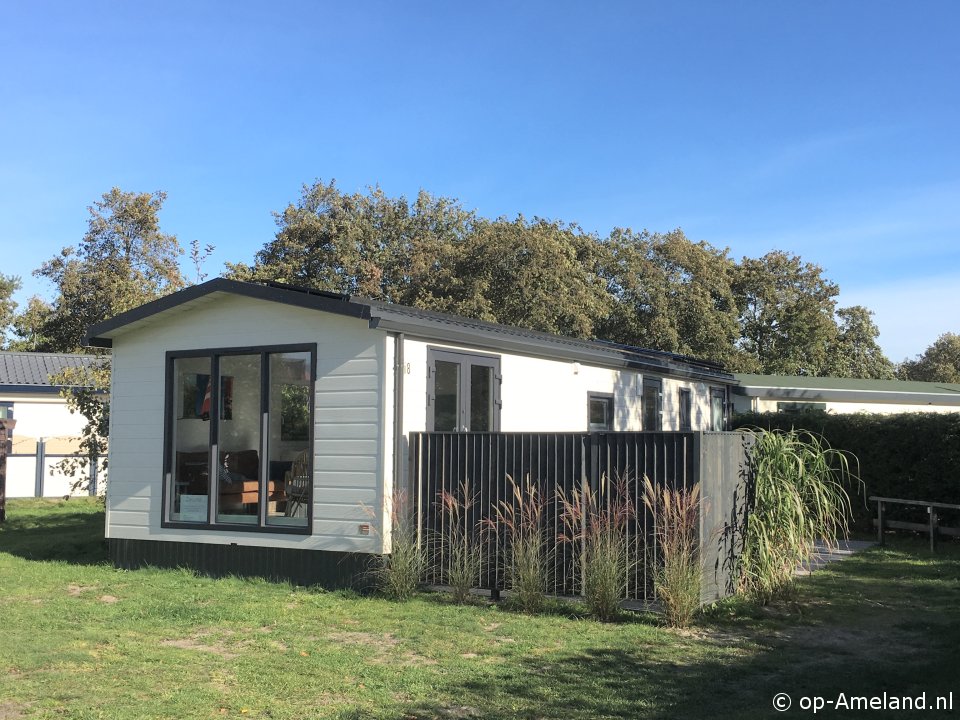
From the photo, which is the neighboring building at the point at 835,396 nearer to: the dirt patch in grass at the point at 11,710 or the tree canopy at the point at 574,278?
the tree canopy at the point at 574,278

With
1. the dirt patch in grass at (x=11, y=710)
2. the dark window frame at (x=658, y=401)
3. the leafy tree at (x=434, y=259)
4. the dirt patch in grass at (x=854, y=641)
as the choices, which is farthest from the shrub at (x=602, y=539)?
the leafy tree at (x=434, y=259)

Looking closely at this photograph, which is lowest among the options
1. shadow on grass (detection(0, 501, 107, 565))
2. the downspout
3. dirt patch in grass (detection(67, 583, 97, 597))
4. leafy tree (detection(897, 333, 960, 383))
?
shadow on grass (detection(0, 501, 107, 565))

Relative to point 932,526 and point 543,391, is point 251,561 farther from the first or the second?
point 932,526

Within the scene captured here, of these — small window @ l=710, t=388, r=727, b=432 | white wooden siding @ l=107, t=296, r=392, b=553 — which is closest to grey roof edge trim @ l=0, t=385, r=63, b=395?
white wooden siding @ l=107, t=296, r=392, b=553

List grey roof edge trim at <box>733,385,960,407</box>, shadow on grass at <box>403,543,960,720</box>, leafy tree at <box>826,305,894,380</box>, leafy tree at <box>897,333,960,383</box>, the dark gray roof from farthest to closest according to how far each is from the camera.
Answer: leafy tree at <box>897,333,960,383</box>
leafy tree at <box>826,305,894,380</box>
the dark gray roof
grey roof edge trim at <box>733,385,960,407</box>
shadow on grass at <box>403,543,960,720</box>

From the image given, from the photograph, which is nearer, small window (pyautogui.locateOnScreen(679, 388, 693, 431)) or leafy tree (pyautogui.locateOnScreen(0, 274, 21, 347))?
small window (pyautogui.locateOnScreen(679, 388, 693, 431))

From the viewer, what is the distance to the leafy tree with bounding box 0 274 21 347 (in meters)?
36.9

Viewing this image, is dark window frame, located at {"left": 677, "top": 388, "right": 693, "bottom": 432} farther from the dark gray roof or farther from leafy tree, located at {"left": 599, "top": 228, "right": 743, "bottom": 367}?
the dark gray roof

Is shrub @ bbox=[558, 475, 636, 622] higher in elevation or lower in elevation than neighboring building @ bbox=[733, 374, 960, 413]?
lower

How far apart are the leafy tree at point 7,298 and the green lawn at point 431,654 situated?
32.6 m

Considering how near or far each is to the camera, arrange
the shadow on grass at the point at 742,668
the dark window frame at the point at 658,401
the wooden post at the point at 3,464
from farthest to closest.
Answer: the wooden post at the point at 3,464, the dark window frame at the point at 658,401, the shadow on grass at the point at 742,668

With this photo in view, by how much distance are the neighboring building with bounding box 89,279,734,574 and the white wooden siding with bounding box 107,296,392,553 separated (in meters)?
0.02

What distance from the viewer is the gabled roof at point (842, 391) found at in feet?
68.6

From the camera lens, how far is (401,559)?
803 cm
